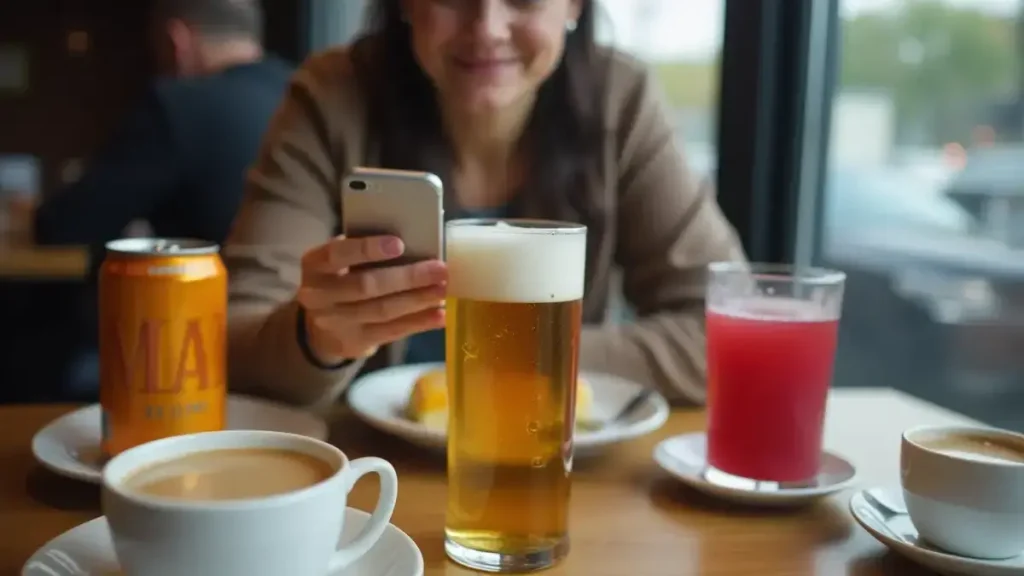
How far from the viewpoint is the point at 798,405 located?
2.77ft

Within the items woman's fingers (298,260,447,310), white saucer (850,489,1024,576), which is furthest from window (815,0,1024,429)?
woman's fingers (298,260,447,310)

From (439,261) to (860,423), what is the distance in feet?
1.87

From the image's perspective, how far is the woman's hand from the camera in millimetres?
841

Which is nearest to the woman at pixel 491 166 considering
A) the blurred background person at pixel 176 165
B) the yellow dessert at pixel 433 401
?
the yellow dessert at pixel 433 401

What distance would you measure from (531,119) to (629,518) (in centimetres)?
83

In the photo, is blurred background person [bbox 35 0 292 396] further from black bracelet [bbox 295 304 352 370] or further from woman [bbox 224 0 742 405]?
black bracelet [bbox 295 304 352 370]

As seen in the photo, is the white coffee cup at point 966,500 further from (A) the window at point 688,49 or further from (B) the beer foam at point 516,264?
(A) the window at point 688,49

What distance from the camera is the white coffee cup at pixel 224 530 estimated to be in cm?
54

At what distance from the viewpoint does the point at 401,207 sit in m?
0.82

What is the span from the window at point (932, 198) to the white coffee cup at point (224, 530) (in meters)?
1.17

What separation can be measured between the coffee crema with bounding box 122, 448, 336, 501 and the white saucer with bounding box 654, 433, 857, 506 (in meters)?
0.37

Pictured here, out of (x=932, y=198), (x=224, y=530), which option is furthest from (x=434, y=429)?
(x=932, y=198)

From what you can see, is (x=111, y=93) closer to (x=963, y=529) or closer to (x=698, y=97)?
(x=698, y=97)

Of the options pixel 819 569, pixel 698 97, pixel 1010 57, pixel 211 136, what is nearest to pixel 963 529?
pixel 819 569
